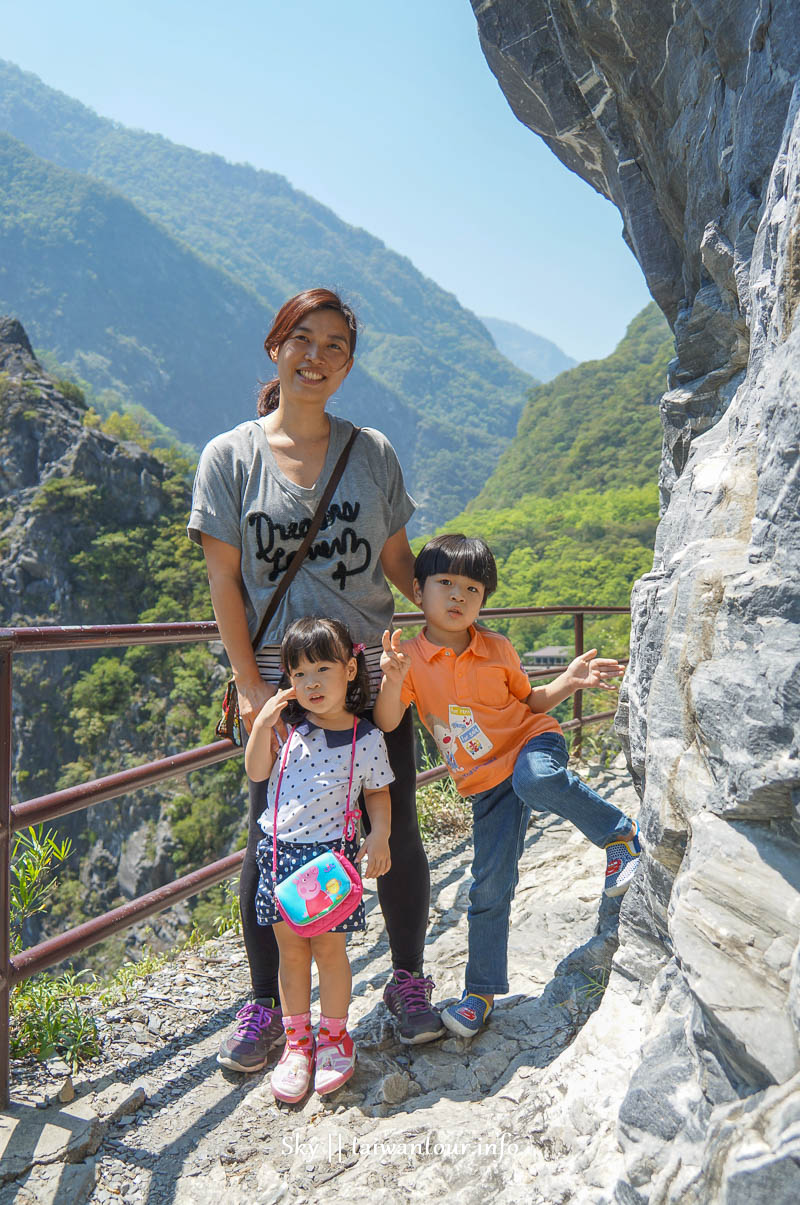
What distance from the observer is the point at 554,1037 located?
194 centimetres

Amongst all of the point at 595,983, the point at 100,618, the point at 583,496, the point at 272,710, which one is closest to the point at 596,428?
the point at 583,496

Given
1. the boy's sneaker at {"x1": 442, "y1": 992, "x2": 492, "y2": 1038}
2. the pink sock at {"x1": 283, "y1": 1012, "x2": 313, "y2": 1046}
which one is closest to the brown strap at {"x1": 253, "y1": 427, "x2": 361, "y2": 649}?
the pink sock at {"x1": 283, "y1": 1012, "x2": 313, "y2": 1046}

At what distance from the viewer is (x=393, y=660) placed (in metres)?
1.85

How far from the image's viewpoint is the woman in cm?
188

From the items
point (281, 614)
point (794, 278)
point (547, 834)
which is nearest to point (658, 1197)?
point (281, 614)

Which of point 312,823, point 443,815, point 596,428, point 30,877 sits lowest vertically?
point 443,815

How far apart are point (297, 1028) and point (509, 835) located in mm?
644

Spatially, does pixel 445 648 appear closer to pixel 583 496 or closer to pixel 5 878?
pixel 5 878

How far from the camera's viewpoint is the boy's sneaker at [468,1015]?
6.34 feet

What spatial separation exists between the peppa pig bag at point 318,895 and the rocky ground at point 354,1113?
1.28 feet

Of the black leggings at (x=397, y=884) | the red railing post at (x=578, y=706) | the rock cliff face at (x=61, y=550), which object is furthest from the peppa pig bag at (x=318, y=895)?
the rock cliff face at (x=61, y=550)

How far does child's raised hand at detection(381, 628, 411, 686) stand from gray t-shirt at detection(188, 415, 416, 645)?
113mm

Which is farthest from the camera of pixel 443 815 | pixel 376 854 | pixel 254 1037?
pixel 443 815

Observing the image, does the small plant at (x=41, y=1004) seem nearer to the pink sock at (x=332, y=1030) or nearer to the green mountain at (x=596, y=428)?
the pink sock at (x=332, y=1030)
